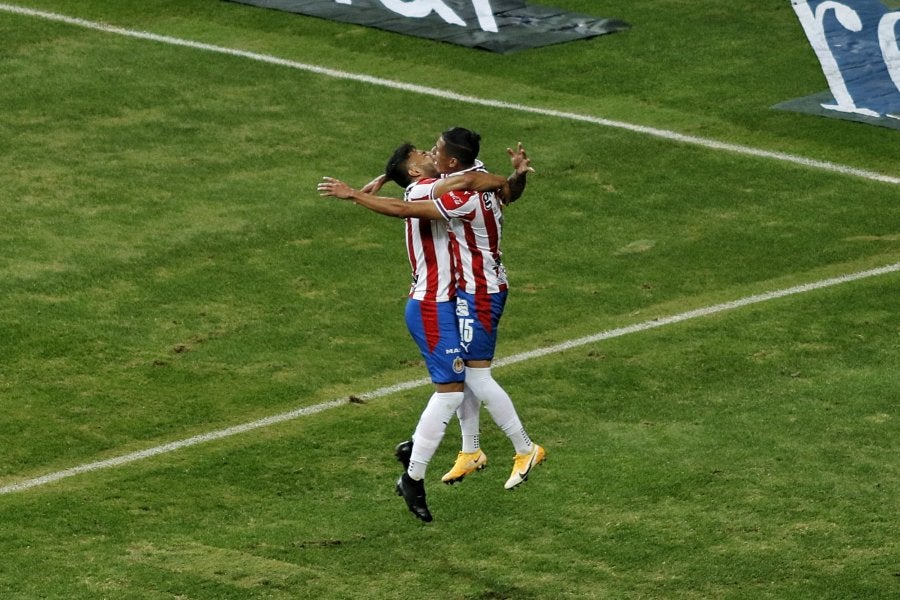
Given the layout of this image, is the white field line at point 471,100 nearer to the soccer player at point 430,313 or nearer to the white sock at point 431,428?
the soccer player at point 430,313

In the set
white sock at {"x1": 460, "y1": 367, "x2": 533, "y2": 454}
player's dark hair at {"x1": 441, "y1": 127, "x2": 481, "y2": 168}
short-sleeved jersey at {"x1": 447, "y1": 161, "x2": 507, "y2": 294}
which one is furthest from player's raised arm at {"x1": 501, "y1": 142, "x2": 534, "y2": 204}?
white sock at {"x1": 460, "y1": 367, "x2": 533, "y2": 454}

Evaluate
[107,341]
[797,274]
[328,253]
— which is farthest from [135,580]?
[797,274]

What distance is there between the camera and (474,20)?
27016 mm

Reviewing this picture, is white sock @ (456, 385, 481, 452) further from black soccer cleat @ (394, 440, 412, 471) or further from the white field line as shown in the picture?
the white field line

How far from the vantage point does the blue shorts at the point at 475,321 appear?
40.5 feet

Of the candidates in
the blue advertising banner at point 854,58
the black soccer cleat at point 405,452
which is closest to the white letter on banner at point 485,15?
the blue advertising banner at point 854,58

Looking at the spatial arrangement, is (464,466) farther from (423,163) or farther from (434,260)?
(423,163)

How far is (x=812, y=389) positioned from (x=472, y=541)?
4.22m

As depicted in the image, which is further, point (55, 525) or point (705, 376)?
point (705, 376)

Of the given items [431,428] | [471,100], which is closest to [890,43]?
[471,100]

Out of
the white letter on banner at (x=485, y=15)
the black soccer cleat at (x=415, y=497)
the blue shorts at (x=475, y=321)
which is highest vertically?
the blue shorts at (x=475, y=321)

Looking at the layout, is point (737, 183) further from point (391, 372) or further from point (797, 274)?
point (391, 372)

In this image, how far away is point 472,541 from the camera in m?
13.1

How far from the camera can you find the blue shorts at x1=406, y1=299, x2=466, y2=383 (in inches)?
484
